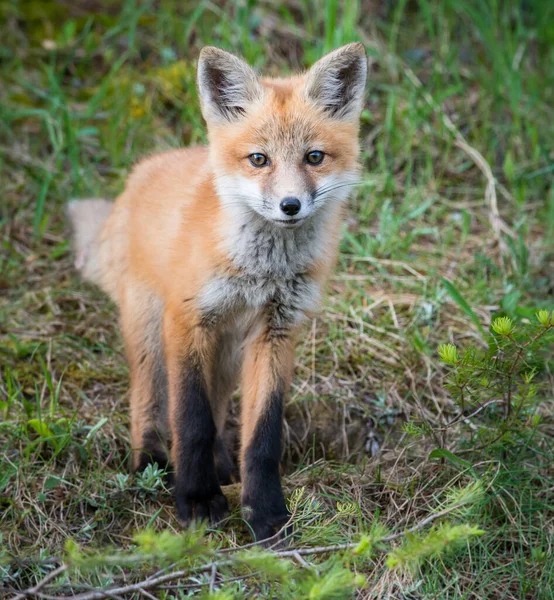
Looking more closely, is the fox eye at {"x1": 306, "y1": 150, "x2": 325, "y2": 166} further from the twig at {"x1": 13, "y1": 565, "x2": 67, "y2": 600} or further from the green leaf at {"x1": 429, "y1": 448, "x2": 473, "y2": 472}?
the twig at {"x1": 13, "y1": 565, "x2": 67, "y2": 600}

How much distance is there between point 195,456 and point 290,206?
94cm

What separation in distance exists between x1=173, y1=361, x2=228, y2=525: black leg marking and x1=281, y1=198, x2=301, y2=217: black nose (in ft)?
2.16

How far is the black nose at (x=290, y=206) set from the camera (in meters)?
2.33

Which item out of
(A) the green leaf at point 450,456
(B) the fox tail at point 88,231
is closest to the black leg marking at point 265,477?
(A) the green leaf at point 450,456

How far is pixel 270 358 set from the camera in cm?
266

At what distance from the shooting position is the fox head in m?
2.43

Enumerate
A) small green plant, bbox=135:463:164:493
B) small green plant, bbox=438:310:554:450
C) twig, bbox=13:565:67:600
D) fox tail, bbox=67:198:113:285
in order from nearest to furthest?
twig, bbox=13:565:67:600 → small green plant, bbox=438:310:554:450 → small green plant, bbox=135:463:164:493 → fox tail, bbox=67:198:113:285

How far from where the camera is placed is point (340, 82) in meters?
2.70

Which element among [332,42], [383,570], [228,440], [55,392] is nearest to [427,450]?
[383,570]

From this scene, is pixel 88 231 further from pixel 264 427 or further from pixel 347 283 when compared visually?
pixel 264 427

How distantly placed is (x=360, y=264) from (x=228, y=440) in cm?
123

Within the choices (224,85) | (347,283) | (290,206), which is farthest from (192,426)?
(347,283)

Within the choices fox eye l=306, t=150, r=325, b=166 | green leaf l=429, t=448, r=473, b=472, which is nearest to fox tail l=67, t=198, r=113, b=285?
fox eye l=306, t=150, r=325, b=166

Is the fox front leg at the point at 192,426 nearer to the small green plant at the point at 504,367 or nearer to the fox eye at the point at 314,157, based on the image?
the fox eye at the point at 314,157
